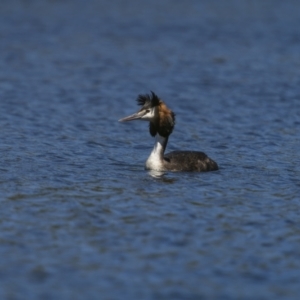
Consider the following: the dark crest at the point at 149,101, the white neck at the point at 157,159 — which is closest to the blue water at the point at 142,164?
the white neck at the point at 157,159

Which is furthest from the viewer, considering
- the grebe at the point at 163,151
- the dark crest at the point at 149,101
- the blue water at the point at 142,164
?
the dark crest at the point at 149,101

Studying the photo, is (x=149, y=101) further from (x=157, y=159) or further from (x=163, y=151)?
(x=157, y=159)

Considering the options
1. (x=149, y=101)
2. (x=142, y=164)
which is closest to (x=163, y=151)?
(x=142, y=164)

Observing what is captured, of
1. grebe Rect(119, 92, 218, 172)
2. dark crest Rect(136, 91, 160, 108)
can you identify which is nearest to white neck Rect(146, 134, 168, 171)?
grebe Rect(119, 92, 218, 172)

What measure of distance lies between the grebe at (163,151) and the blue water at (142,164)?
0.74ft

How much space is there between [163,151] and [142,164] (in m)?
0.67

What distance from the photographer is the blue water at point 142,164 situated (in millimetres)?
9945

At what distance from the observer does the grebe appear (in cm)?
1514

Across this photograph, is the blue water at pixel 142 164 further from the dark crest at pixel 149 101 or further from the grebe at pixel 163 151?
the dark crest at pixel 149 101

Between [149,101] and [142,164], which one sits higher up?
[149,101]

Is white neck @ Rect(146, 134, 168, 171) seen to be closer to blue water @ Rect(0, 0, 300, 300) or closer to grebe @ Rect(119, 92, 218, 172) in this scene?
grebe @ Rect(119, 92, 218, 172)

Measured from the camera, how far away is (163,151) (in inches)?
605

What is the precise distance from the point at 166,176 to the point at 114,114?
21.2 feet

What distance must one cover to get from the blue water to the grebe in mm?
225
